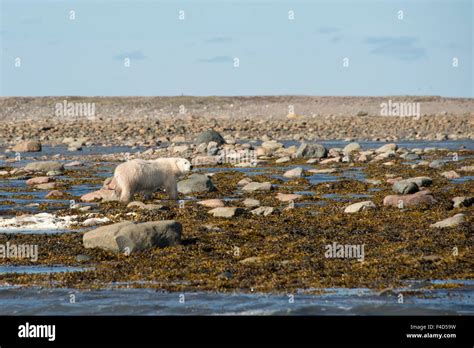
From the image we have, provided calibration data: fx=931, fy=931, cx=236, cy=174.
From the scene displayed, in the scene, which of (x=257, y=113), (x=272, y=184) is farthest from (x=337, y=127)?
(x=272, y=184)

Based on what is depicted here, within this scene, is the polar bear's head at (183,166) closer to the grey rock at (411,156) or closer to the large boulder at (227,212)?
the large boulder at (227,212)

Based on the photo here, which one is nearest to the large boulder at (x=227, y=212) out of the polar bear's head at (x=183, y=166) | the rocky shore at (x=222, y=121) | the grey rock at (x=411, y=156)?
the polar bear's head at (x=183, y=166)

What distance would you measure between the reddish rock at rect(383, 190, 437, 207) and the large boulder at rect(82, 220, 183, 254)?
250 inches

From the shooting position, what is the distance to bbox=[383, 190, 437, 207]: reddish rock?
67.6ft

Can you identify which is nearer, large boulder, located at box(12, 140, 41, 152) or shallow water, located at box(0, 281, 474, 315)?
shallow water, located at box(0, 281, 474, 315)

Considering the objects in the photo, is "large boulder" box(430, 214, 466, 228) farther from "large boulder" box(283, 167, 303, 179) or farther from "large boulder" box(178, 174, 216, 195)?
"large boulder" box(283, 167, 303, 179)

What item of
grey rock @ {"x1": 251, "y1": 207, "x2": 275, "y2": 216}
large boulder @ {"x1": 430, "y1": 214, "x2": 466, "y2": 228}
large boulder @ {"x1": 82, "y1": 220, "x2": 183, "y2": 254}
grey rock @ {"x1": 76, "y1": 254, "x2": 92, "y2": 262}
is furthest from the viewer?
grey rock @ {"x1": 251, "y1": 207, "x2": 275, "y2": 216}

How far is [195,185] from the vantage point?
25.1m

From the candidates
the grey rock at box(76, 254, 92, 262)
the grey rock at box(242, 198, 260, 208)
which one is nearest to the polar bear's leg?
the grey rock at box(242, 198, 260, 208)

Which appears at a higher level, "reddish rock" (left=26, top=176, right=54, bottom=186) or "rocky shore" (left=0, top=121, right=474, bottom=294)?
"reddish rock" (left=26, top=176, right=54, bottom=186)

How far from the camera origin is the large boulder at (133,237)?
1569 cm

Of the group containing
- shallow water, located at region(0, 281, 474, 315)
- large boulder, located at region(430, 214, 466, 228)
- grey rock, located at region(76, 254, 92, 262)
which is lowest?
shallow water, located at region(0, 281, 474, 315)

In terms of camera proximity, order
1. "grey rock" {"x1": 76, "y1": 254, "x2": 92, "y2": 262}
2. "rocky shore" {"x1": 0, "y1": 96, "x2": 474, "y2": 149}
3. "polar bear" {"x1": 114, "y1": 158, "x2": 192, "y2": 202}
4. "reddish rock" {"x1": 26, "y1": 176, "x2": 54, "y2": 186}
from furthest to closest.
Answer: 1. "rocky shore" {"x1": 0, "y1": 96, "x2": 474, "y2": 149}
2. "reddish rock" {"x1": 26, "y1": 176, "x2": 54, "y2": 186}
3. "polar bear" {"x1": 114, "y1": 158, "x2": 192, "y2": 202}
4. "grey rock" {"x1": 76, "y1": 254, "x2": 92, "y2": 262}

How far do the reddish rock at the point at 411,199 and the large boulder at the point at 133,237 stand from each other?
20.8 ft
